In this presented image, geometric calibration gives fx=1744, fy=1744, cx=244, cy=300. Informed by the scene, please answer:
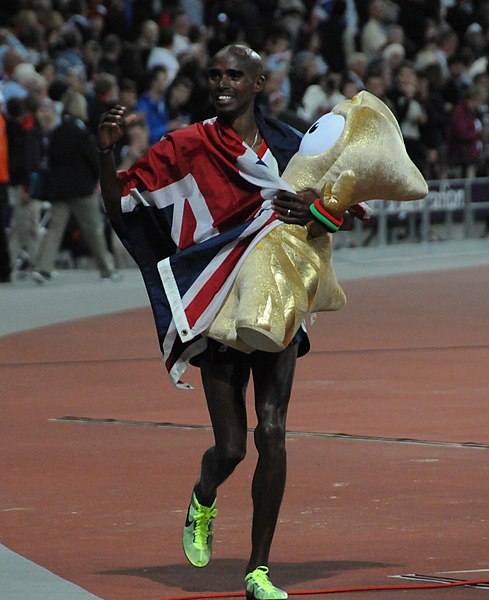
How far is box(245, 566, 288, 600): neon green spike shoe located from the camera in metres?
6.30

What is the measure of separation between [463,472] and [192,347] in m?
2.67

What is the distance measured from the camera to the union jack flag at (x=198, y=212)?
6.70 metres

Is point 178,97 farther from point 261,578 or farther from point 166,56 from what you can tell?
point 261,578

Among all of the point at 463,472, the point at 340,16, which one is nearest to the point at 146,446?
the point at 463,472

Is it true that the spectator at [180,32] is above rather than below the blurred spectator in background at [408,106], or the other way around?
above

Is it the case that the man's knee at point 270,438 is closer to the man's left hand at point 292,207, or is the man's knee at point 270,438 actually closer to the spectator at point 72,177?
the man's left hand at point 292,207

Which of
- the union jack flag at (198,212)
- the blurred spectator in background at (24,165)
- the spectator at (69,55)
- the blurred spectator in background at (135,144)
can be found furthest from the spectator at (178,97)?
the union jack flag at (198,212)

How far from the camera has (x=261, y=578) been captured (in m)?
6.38

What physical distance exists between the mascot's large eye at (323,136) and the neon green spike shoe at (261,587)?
162 cm

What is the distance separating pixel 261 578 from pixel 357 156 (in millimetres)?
1652

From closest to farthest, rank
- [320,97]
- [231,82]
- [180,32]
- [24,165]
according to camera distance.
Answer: [231,82] < [24,165] < [320,97] < [180,32]

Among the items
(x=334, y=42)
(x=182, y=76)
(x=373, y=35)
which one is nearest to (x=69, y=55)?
(x=182, y=76)

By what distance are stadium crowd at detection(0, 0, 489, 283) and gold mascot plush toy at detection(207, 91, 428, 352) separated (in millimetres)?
11680

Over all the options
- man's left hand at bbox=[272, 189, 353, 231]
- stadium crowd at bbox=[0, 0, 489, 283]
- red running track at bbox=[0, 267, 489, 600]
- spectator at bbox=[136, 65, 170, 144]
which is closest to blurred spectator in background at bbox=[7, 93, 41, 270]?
stadium crowd at bbox=[0, 0, 489, 283]
